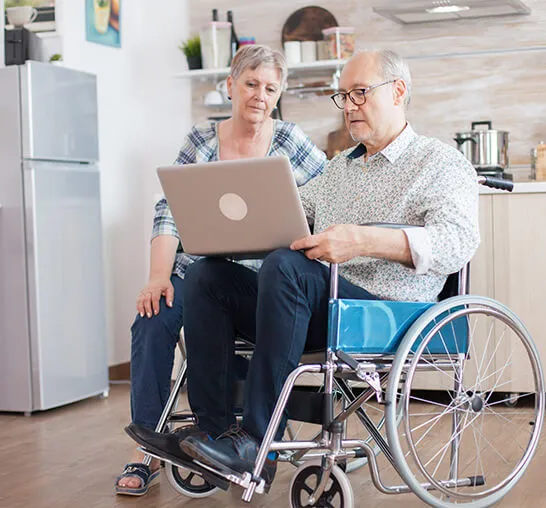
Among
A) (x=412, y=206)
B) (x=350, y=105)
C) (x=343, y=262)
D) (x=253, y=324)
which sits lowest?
(x=253, y=324)

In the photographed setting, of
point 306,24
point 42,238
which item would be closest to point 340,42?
point 306,24

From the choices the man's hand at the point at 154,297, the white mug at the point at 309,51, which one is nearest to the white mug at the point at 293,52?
the white mug at the point at 309,51

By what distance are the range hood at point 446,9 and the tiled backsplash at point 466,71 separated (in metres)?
0.09

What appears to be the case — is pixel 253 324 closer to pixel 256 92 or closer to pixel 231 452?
pixel 231 452

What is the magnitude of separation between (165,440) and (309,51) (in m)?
2.53

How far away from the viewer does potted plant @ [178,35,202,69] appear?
458cm

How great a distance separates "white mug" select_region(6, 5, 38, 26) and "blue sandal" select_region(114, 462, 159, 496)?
2250 millimetres

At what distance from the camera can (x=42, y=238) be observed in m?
3.82

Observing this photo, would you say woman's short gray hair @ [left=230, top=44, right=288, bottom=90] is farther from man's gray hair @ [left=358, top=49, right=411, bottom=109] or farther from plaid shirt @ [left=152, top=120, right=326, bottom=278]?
man's gray hair @ [left=358, top=49, right=411, bottom=109]

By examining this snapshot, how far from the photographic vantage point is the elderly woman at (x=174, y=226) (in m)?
2.58

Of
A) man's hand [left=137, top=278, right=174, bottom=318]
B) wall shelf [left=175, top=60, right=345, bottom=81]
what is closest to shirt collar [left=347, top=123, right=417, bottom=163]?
man's hand [left=137, top=278, right=174, bottom=318]

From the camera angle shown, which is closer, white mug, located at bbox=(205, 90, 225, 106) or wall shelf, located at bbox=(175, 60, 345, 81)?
wall shelf, located at bbox=(175, 60, 345, 81)

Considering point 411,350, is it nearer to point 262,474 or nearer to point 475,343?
point 262,474

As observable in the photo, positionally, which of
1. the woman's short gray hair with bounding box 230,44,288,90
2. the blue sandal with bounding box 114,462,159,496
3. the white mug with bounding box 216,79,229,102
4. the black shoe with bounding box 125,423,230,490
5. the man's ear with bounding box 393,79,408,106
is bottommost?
the blue sandal with bounding box 114,462,159,496
